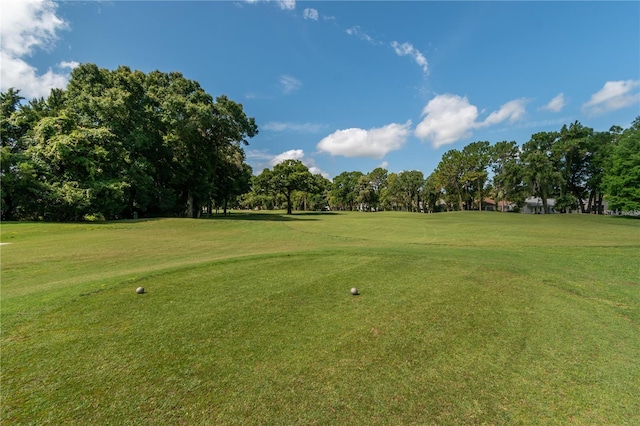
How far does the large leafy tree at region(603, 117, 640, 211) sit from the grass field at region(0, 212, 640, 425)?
42.8 meters

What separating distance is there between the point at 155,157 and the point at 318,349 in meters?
38.8

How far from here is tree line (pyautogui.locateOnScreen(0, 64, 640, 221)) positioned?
25.7m

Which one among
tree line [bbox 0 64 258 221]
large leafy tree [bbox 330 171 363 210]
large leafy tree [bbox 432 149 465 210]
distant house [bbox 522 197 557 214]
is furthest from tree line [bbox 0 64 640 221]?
large leafy tree [bbox 330 171 363 210]

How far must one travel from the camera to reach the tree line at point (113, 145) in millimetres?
25266

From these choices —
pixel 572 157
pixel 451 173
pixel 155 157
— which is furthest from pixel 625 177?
pixel 155 157

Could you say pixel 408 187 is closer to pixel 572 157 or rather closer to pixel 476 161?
pixel 476 161

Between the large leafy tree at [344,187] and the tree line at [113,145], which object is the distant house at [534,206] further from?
the tree line at [113,145]

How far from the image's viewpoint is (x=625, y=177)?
119ft

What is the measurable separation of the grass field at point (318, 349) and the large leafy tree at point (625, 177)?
4284 cm

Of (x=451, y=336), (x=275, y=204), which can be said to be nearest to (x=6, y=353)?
(x=451, y=336)

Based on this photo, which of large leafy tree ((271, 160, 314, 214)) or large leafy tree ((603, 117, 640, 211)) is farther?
large leafy tree ((271, 160, 314, 214))

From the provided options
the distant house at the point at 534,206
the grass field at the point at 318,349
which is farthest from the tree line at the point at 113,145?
the distant house at the point at 534,206

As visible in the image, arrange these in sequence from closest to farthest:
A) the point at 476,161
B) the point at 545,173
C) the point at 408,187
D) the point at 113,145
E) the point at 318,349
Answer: the point at 318,349 < the point at 113,145 < the point at 545,173 < the point at 476,161 < the point at 408,187

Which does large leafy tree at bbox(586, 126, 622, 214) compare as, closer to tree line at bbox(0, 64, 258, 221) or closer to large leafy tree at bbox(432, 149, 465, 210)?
large leafy tree at bbox(432, 149, 465, 210)
